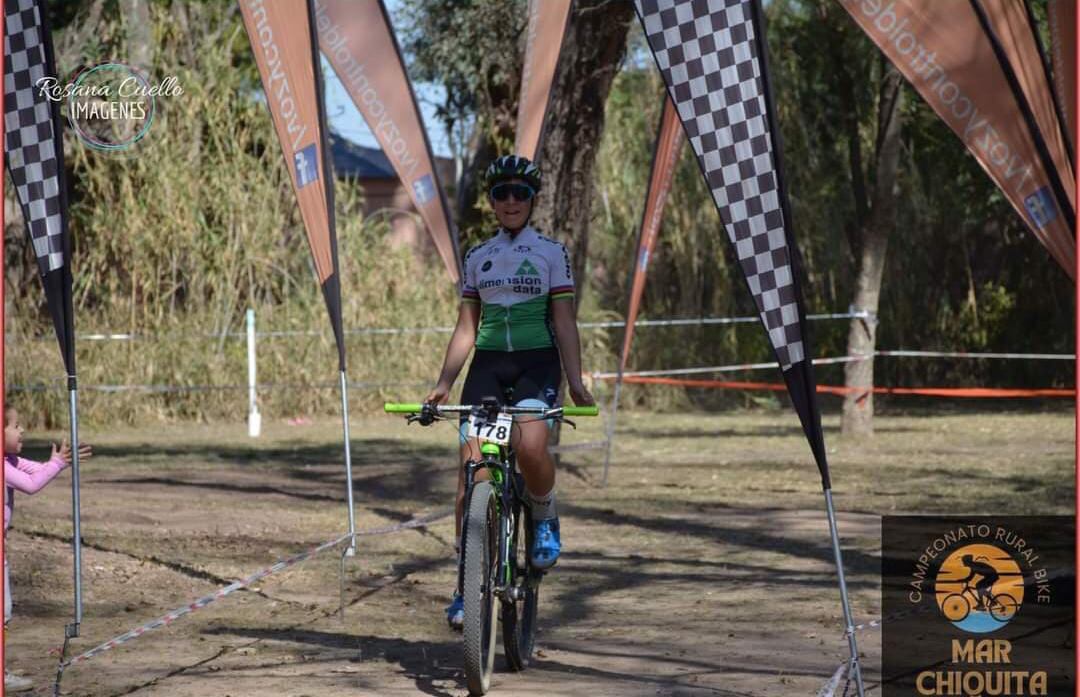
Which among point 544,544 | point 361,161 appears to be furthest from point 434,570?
point 361,161

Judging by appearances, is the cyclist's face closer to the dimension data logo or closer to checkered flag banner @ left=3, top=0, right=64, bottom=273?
checkered flag banner @ left=3, top=0, right=64, bottom=273

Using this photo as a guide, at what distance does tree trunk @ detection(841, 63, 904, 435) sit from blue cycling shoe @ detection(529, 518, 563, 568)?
12.7m

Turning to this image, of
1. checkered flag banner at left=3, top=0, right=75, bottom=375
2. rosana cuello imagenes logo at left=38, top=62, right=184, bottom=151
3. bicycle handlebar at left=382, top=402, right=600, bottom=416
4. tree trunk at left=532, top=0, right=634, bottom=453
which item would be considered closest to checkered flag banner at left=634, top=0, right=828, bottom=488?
bicycle handlebar at left=382, top=402, right=600, bottom=416

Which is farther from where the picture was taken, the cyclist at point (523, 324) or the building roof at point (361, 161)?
the building roof at point (361, 161)

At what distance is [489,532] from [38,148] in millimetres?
2592

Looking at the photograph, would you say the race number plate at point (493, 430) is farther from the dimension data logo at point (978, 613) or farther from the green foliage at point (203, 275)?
the green foliage at point (203, 275)

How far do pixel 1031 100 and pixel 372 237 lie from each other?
18422 millimetres

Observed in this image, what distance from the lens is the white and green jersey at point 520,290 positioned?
669cm

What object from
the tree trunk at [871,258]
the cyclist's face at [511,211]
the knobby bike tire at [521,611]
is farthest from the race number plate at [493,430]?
the tree trunk at [871,258]

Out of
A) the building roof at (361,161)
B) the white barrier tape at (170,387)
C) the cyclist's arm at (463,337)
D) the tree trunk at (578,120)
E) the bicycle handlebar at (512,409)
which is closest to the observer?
the bicycle handlebar at (512,409)

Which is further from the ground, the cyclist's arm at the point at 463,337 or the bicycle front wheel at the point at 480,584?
the cyclist's arm at the point at 463,337

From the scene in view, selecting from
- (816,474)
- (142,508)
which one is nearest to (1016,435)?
A: (816,474)

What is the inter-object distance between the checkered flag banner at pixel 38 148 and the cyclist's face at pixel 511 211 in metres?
1.88

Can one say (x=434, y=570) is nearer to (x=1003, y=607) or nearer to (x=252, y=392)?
(x=1003, y=607)
